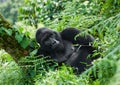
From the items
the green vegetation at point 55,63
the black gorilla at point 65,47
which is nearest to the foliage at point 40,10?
the green vegetation at point 55,63

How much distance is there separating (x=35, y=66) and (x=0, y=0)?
35.7 m

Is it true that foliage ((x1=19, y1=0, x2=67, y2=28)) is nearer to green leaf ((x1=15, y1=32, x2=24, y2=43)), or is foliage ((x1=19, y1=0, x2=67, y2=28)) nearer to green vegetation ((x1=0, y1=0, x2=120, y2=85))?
green vegetation ((x1=0, y1=0, x2=120, y2=85))

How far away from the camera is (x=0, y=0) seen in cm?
3875

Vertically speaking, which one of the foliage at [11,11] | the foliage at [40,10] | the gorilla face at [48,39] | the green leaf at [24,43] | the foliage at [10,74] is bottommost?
the foliage at [10,74]

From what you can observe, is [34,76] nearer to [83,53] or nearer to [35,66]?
[35,66]

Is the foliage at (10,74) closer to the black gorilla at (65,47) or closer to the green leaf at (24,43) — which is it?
the green leaf at (24,43)

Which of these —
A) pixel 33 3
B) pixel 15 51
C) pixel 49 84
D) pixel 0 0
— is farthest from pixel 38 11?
pixel 0 0

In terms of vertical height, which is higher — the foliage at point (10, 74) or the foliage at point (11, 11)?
the foliage at point (11, 11)

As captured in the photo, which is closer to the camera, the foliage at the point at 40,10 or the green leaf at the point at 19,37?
the green leaf at the point at 19,37

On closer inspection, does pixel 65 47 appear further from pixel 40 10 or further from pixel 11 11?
pixel 11 11

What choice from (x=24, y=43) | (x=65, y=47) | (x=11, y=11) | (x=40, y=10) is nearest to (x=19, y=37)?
(x=24, y=43)

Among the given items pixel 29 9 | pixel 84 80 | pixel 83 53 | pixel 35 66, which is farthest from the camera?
pixel 29 9

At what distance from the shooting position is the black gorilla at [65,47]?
432 cm

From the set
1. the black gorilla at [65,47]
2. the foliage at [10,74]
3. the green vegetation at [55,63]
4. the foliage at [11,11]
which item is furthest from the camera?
the foliage at [11,11]
